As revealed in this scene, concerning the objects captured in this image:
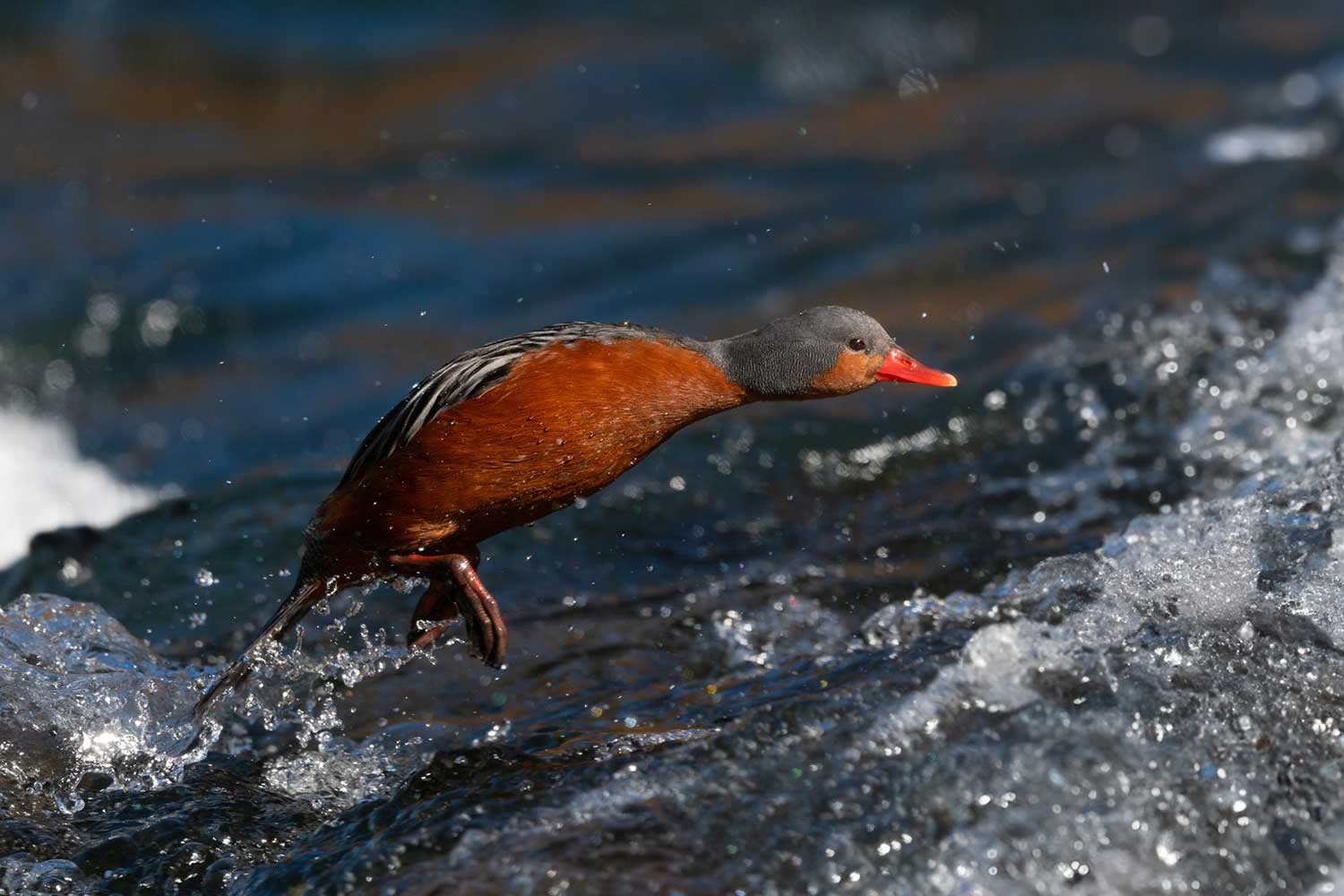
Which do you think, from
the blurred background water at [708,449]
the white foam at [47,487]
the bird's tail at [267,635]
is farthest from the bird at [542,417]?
the white foam at [47,487]

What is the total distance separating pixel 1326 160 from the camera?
11000 mm

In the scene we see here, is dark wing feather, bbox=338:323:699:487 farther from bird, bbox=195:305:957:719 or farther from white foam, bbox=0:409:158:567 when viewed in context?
white foam, bbox=0:409:158:567

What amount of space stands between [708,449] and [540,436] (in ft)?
10.1

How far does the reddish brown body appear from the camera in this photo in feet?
15.2

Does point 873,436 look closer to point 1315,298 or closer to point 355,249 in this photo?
point 1315,298

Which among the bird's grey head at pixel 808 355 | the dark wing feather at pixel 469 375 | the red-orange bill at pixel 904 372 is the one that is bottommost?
the red-orange bill at pixel 904 372

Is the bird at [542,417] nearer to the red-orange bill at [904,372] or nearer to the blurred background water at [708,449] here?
the red-orange bill at [904,372]

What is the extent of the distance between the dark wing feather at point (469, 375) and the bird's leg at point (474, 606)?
0.37m

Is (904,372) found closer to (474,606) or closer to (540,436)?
(540,436)

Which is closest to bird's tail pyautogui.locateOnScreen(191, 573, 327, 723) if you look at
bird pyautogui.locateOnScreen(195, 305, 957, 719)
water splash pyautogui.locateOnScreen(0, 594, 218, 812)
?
water splash pyautogui.locateOnScreen(0, 594, 218, 812)

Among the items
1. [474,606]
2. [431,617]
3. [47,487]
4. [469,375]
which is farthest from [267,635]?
[47,487]

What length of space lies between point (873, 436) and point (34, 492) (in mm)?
4297

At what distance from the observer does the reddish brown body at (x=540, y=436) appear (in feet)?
15.2

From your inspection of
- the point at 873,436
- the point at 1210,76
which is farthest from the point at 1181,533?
the point at 1210,76
